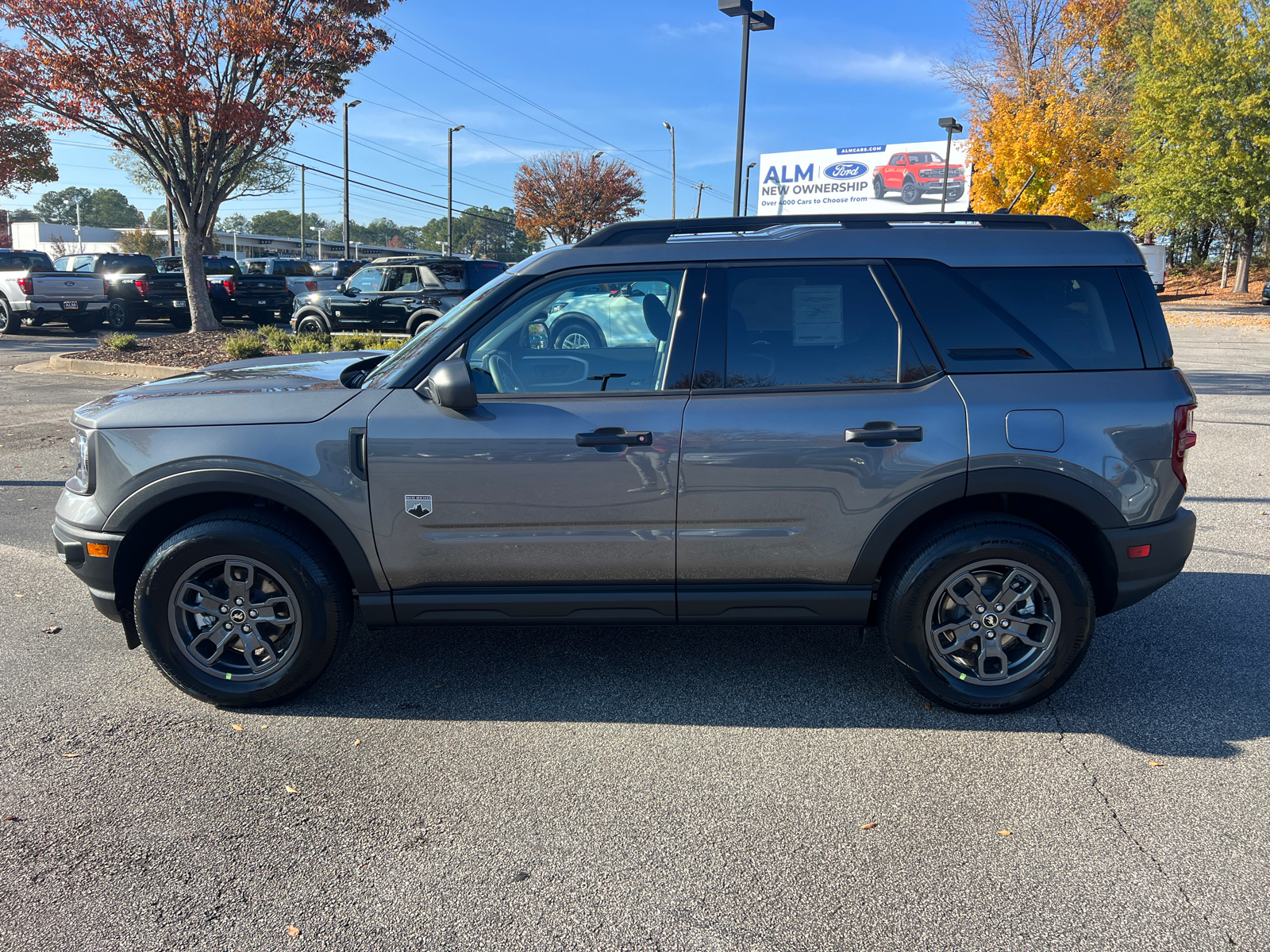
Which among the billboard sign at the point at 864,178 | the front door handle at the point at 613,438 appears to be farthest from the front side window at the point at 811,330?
the billboard sign at the point at 864,178

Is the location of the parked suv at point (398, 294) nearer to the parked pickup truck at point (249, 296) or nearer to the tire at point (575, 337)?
the parked pickup truck at point (249, 296)

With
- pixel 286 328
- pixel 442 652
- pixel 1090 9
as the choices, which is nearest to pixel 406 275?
pixel 286 328

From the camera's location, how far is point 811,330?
362 centimetres

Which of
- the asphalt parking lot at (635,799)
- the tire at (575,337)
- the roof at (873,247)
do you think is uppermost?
the roof at (873,247)

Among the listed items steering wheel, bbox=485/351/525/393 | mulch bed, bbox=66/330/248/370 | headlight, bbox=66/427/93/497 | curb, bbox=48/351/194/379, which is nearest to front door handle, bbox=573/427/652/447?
steering wheel, bbox=485/351/525/393

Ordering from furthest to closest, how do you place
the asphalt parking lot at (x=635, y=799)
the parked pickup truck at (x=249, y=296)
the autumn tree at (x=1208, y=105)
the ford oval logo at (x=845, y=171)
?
the ford oval logo at (x=845, y=171)
the autumn tree at (x=1208, y=105)
the parked pickup truck at (x=249, y=296)
the asphalt parking lot at (x=635, y=799)

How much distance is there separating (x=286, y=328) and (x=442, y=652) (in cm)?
1959

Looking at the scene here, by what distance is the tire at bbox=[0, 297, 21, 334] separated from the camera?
20453 mm

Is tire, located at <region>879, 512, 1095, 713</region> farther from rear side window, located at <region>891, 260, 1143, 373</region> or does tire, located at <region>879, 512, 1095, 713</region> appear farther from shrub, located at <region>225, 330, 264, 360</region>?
shrub, located at <region>225, 330, 264, 360</region>

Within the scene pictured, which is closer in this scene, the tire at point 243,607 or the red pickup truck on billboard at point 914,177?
the tire at point 243,607

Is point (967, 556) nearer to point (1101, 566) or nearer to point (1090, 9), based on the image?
point (1101, 566)

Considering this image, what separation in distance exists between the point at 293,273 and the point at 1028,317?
2796cm

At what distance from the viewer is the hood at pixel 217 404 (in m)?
3.59

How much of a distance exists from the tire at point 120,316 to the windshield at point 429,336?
66.7 feet
